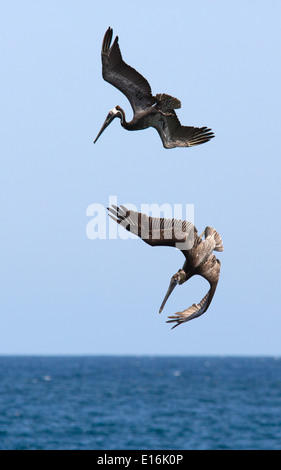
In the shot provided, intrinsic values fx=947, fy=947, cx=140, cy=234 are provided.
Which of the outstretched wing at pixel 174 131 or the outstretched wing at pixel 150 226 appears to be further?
the outstretched wing at pixel 174 131

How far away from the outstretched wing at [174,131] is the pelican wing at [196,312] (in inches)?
91.3

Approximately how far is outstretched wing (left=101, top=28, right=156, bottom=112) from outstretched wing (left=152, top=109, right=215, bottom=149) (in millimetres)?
368

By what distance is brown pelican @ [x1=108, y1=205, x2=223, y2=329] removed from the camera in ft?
43.3

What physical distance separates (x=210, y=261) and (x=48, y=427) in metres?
132

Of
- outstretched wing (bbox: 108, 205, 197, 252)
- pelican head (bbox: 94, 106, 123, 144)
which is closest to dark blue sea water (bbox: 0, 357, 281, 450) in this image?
pelican head (bbox: 94, 106, 123, 144)

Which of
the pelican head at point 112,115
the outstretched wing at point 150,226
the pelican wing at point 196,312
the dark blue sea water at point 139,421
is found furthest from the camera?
the dark blue sea water at point 139,421

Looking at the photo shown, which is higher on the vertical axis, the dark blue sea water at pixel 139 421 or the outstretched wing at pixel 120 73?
the outstretched wing at pixel 120 73

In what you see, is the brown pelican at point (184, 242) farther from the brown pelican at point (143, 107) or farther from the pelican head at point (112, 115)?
the pelican head at point (112, 115)

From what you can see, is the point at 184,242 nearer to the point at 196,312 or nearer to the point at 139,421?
the point at 196,312

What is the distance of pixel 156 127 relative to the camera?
15.1m

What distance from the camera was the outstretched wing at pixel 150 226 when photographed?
13133mm

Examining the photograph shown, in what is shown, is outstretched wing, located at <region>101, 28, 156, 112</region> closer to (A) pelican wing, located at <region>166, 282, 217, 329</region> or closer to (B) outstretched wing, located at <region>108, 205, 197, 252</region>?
(B) outstretched wing, located at <region>108, 205, 197, 252</region>

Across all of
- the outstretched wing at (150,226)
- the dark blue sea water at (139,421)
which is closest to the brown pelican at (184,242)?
the outstretched wing at (150,226)
